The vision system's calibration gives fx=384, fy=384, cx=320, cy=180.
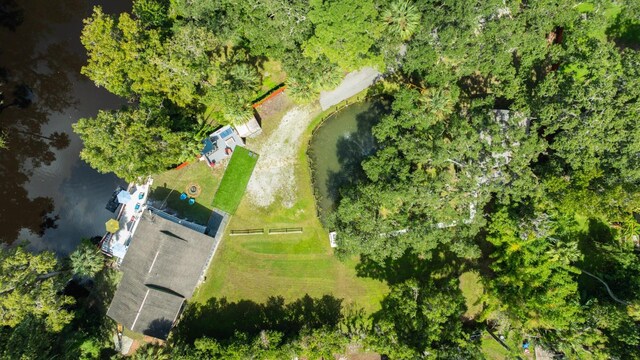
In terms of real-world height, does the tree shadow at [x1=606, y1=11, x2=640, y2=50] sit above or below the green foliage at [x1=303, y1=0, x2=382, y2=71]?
above

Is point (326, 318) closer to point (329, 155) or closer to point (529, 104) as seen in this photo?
point (329, 155)

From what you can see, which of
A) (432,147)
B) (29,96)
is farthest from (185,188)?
(432,147)

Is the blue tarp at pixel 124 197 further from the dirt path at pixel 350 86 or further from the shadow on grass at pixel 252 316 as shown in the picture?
the dirt path at pixel 350 86

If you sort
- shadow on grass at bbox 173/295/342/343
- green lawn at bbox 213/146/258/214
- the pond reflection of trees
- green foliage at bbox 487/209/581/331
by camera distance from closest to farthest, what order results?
green foliage at bbox 487/209/581/331
shadow on grass at bbox 173/295/342/343
green lawn at bbox 213/146/258/214
the pond reflection of trees

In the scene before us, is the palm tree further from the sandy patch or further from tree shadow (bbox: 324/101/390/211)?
the sandy patch

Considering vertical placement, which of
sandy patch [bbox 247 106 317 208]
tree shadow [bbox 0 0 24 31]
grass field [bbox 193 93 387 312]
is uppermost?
tree shadow [bbox 0 0 24 31]

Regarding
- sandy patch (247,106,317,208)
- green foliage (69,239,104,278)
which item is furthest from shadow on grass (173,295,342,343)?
sandy patch (247,106,317,208)
